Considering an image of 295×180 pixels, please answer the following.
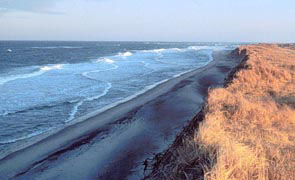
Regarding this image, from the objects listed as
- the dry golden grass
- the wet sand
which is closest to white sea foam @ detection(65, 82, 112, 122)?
the wet sand

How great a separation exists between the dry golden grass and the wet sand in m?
2.00

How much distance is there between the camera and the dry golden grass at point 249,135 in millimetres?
4959

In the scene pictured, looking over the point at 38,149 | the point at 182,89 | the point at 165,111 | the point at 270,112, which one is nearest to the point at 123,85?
the point at 182,89

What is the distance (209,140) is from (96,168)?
12.6 feet

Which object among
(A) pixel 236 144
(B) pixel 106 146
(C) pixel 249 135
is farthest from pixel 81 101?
(A) pixel 236 144

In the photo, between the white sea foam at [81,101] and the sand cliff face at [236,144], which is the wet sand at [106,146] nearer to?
the white sea foam at [81,101]

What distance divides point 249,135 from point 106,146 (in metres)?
4.92

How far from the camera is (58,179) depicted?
27.3ft

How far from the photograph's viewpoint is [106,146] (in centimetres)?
1048

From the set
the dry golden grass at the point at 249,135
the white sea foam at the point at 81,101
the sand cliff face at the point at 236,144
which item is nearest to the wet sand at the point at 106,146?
the white sea foam at the point at 81,101

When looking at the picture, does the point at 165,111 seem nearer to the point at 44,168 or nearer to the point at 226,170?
the point at 44,168

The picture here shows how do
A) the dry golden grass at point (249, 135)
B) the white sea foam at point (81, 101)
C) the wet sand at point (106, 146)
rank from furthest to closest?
the white sea foam at point (81, 101) < the wet sand at point (106, 146) < the dry golden grass at point (249, 135)

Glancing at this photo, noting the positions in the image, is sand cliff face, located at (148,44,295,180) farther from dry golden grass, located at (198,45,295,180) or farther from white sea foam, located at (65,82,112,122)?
white sea foam, located at (65,82,112,122)

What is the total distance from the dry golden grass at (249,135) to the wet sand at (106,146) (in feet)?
6.57
